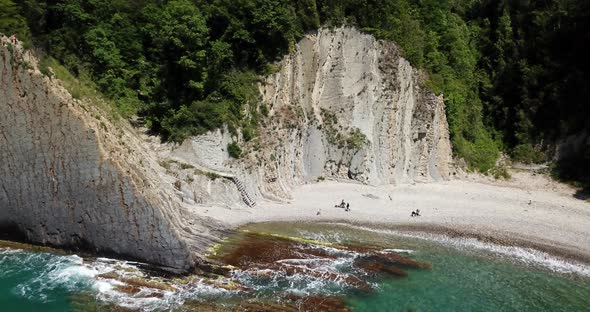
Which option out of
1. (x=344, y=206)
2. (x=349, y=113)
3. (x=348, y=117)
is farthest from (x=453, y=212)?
(x=349, y=113)

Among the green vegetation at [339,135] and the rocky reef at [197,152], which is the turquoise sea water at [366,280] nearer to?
the rocky reef at [197,152]

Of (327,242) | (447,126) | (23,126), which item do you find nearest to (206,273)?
(327,242)

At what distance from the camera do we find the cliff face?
2161 centimetres

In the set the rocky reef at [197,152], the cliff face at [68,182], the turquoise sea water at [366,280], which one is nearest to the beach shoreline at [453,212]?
the rocky reef at [197,152]

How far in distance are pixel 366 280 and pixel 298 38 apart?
2124cm

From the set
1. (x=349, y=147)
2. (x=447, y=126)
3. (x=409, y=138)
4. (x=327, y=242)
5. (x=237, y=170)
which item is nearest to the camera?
(x=327, y=242)

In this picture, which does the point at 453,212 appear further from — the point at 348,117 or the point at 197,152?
the point at 197,152

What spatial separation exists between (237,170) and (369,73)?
14.5 meters

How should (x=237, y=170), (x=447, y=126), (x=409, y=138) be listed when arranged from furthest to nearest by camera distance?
(x=447, y=126) → (x=409, y=138) → (x=237, y=170)

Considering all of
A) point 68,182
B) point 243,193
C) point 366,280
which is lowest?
point 366,280

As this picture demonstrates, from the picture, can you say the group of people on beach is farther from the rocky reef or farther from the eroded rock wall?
the eroded rock wall

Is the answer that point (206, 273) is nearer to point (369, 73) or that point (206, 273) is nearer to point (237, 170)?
point (237, 170)

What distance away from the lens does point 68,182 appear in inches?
867

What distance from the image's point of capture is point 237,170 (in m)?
31.2
